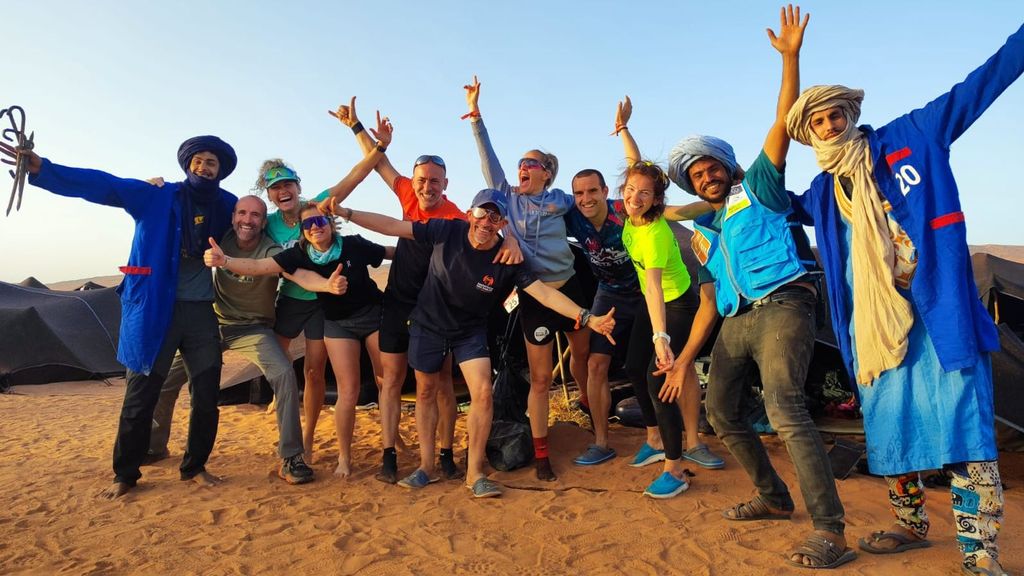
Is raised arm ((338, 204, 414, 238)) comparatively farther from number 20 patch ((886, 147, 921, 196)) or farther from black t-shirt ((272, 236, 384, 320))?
number 20 patch ((886, 147, 921, 196))

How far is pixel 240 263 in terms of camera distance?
4.61 m

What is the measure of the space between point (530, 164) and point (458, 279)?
1111 mm

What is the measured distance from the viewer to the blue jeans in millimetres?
3189

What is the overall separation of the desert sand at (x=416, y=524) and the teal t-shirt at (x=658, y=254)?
1.41 metres

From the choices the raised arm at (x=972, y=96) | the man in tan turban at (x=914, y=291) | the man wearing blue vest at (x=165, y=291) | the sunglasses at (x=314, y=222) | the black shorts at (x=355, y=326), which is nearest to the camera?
the raised arm at (x=972, y=96)

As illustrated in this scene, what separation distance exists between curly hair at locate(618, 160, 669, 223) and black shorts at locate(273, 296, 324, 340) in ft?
8.31

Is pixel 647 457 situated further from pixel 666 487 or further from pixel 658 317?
pixel 658 317

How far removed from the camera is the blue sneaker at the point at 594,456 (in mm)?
5109

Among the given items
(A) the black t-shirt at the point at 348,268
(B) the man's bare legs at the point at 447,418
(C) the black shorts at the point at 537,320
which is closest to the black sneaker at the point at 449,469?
(B) the man's bare legs at the point at 447,418

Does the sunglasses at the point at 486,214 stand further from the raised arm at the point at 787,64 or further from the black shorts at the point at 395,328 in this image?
the raised arm at the point at 787,64

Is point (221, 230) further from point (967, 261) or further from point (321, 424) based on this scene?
point (967, 261)

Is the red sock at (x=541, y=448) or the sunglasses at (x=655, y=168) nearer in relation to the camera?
the sunglasses at (x=655, y=168)

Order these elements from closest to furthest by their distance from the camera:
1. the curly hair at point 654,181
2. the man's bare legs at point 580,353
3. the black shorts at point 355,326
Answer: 1. the curly hair at point 654,181
2. the black shorts at point 355,326
3. the man's bare legs at point 580,353

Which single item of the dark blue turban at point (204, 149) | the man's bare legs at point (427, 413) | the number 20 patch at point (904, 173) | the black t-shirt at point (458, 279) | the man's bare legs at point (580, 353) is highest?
the dark blue turban at point (204, 149)
